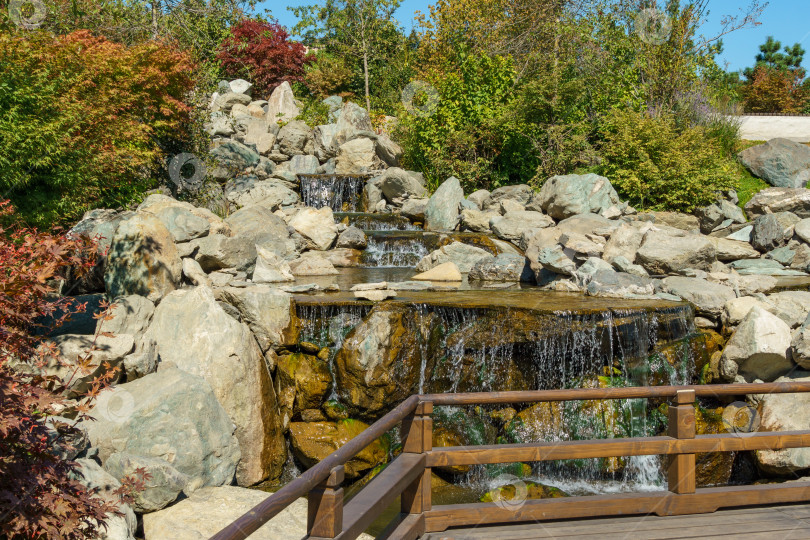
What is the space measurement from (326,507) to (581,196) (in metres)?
12.5

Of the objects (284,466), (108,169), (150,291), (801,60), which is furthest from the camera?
(801,60)

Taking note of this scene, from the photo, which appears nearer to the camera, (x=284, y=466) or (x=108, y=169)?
(x=284, y=466)

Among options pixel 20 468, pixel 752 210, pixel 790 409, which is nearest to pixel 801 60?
pixel 752 210

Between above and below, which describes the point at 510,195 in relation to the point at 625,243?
above

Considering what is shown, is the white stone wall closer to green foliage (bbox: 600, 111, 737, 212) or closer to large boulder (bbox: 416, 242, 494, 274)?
green foliage (bbox: 600, 111, 737, 212)

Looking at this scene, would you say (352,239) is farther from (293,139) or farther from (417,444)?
(417,444)

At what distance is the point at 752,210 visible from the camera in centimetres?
1552

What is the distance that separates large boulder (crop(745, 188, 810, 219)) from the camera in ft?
48.8

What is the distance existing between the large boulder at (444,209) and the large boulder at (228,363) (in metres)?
7.97

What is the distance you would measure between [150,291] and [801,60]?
5404 centimetres

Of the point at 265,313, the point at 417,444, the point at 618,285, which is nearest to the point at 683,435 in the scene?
the point at 417,444

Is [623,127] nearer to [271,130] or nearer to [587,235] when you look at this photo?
[587,235]

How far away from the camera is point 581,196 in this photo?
1412 centimetres

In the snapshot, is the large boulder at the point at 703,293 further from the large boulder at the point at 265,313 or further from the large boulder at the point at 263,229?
the large boulder at the point at 263,229
